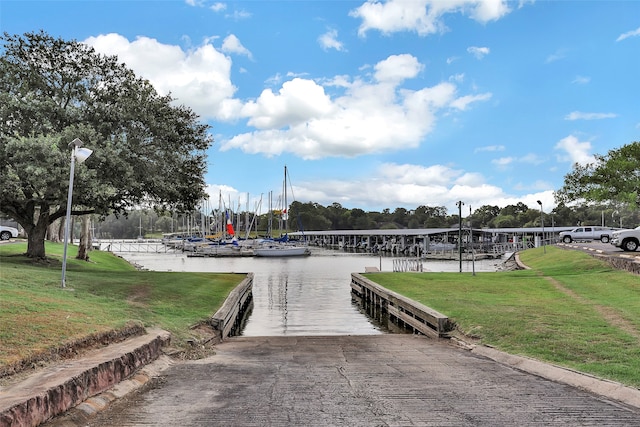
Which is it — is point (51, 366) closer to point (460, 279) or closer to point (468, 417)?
point (468, 417)

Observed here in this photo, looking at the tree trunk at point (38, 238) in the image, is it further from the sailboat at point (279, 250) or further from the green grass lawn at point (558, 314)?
the sailboat at point (279, 250)

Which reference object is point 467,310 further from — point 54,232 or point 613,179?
point 54,232

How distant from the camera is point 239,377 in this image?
7453mm

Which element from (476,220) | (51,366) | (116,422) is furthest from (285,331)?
(476,220)

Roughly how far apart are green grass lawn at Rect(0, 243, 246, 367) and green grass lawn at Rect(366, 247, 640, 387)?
23.4ft

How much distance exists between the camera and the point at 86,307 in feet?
36.5

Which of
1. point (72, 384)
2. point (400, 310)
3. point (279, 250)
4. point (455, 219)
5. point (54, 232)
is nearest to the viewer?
point (72, 384)

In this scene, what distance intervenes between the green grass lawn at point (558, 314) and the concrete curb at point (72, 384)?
22.2 feet

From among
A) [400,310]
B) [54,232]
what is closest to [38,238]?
[400,310]

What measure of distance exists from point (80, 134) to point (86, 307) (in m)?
13.3

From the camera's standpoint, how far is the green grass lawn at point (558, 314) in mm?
8836

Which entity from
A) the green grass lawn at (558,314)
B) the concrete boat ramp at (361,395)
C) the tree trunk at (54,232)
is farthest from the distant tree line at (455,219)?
the concrete boat ramp at (361,395)

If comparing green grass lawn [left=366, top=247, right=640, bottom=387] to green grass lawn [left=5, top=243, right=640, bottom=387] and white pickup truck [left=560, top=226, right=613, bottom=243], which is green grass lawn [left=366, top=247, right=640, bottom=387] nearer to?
green grass lawn [left=5, top=243, right=640, bottom=387]

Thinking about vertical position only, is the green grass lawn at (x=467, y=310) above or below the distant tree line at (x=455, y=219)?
below
